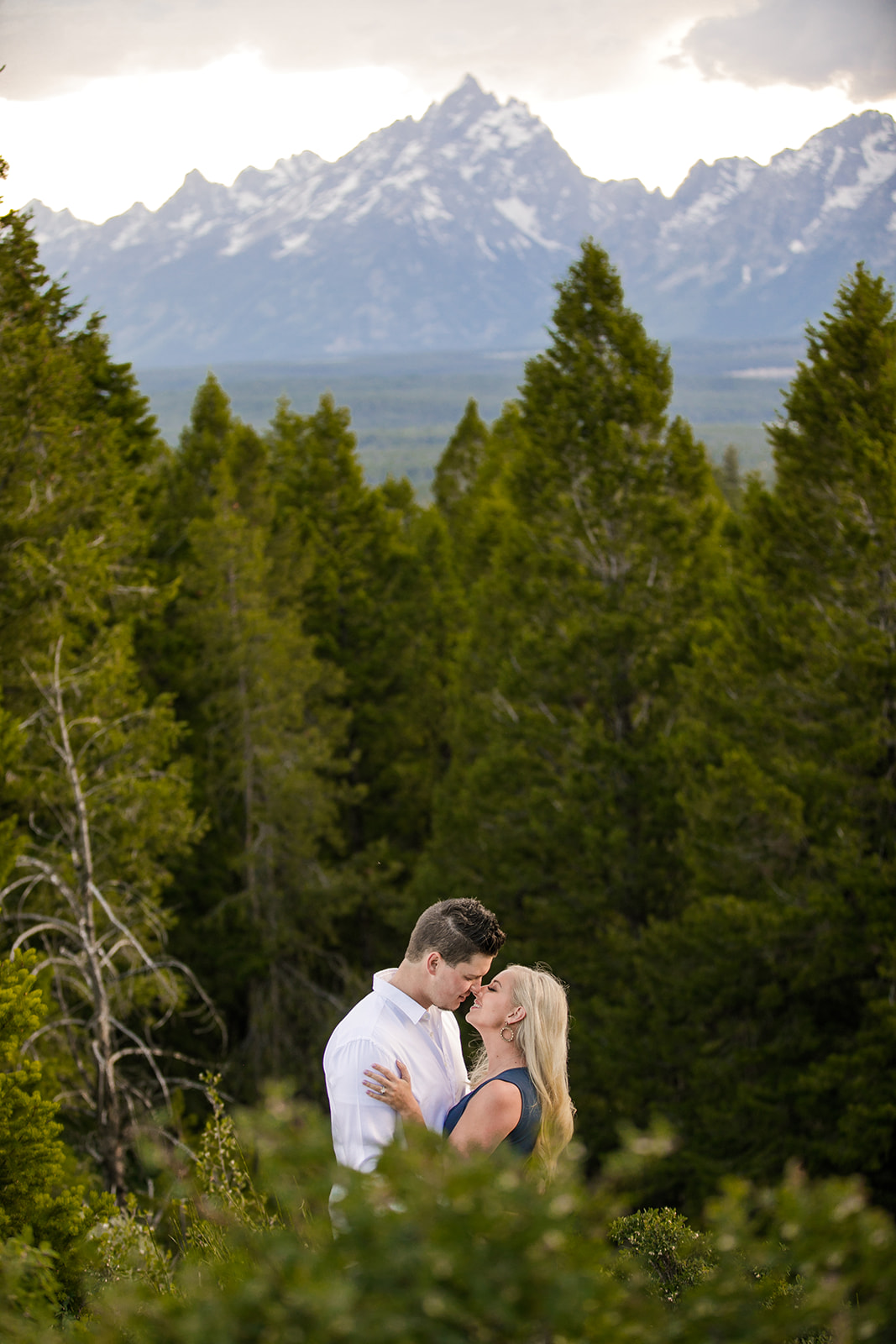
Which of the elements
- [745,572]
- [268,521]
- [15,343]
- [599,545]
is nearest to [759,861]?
[745,572]

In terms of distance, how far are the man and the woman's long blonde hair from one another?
18 centimetres

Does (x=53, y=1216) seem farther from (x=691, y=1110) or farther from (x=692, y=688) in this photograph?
(x=692, y=688)

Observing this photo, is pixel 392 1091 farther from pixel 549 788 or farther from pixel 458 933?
pixel 549 788

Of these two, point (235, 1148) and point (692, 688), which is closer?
point (235, 1148)

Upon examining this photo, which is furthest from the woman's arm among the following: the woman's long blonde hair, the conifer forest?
the conifer forest

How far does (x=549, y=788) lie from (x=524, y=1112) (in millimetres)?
11440

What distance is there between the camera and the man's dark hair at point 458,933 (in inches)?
142

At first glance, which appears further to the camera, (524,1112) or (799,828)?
Result: (799,828)

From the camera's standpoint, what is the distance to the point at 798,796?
11508 mm

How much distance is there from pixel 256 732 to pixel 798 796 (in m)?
11.0

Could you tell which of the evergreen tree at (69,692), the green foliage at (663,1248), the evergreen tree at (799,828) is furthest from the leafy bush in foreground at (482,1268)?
the evergreen tree at (799,828)

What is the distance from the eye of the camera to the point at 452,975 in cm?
361

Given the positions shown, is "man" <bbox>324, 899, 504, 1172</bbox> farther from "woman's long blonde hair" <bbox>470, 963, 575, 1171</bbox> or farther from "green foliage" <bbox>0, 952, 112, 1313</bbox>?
"green foliage" <bbox>0, 952, 112, 1313</bbox>

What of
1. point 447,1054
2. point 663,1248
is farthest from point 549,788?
point 447,1054
